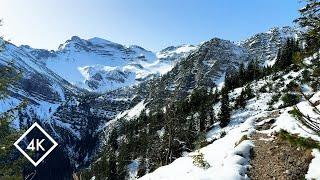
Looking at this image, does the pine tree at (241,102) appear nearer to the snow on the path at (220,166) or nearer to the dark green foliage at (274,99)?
the dark green foliage at (274,99)

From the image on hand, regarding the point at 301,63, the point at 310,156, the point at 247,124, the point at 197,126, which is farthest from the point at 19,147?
the point at 197,126

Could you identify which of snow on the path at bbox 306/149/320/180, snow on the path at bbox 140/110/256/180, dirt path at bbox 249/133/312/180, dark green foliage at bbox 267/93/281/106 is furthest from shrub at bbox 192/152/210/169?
dark green foliage at bbox 267/93/281/106

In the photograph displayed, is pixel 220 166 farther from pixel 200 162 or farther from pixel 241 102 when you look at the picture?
pixel 241 102

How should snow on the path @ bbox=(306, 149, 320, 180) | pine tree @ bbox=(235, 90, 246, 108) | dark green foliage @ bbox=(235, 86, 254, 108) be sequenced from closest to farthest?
snow on the path @ bbox=(306, 149, 320, 180)
pine tree @ bbox=(235, 90, 246, 108)
dark green foliage @ bbox=(235, 86, 254, 108)

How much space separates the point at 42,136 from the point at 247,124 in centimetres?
2252

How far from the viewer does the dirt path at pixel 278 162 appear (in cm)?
2083

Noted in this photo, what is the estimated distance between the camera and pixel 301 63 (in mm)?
9750

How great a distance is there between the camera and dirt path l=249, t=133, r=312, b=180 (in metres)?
20.8

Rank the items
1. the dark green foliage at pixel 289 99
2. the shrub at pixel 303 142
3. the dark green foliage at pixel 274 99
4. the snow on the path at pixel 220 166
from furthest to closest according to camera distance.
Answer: the dark green foliage at pixel 274 99 < the snow on the path at pixel 220 166 < the dark green foliage at pixel 289 99 < the shrub at pixel 303 142

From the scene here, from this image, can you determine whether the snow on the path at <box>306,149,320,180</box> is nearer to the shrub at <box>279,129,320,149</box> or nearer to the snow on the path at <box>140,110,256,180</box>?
the snow on the path at <box>140,110,256,180</box>

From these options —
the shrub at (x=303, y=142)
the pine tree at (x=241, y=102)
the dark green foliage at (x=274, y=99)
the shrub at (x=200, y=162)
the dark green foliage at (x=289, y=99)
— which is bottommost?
the pine tree at (x=241, y=102)

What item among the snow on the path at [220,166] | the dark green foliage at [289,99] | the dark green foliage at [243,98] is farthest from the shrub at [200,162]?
the dark green foliage at [243,98]

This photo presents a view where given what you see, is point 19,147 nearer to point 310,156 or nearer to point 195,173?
point 195,173

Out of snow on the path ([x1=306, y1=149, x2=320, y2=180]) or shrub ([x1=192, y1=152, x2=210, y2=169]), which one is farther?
shrub ([x1=192, y1=152, x2=210, y2=169])
